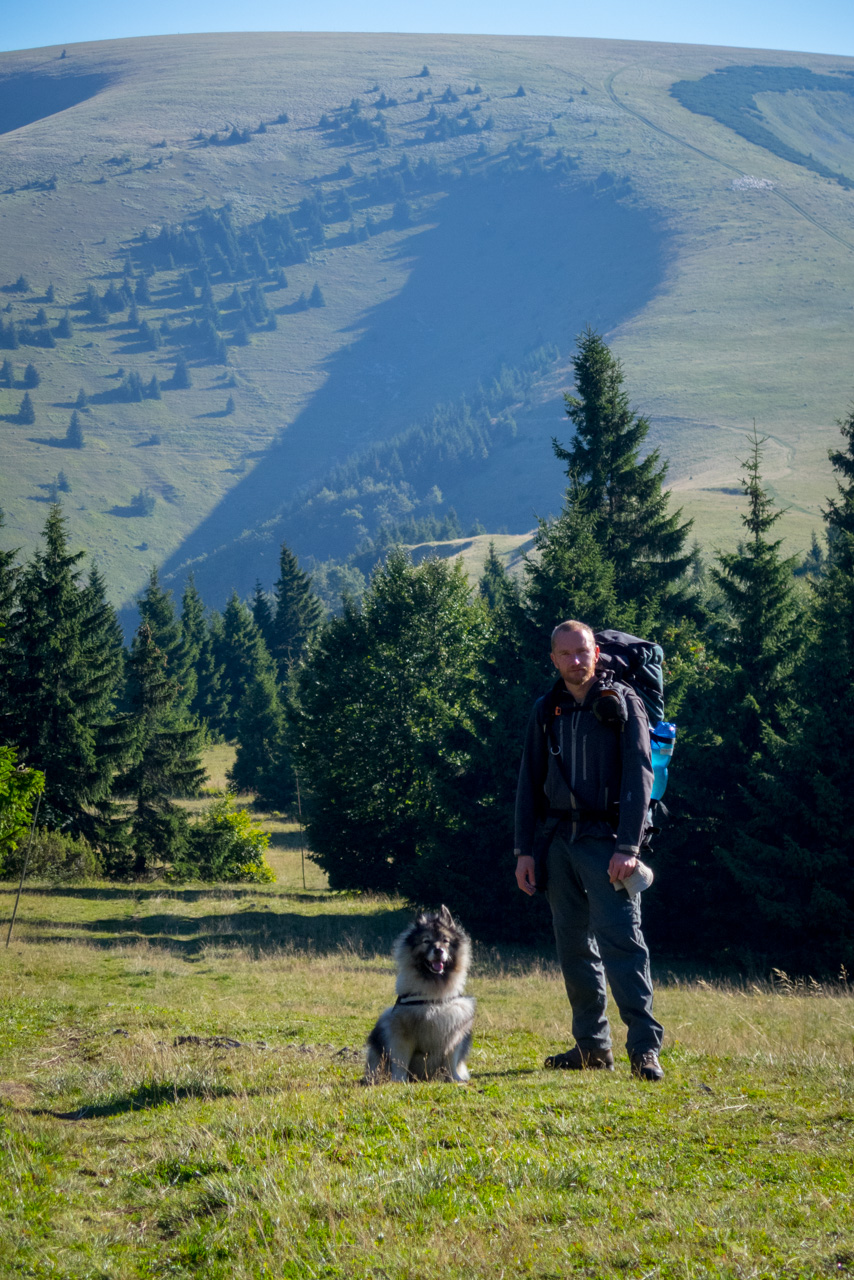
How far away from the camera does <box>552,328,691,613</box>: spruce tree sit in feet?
111

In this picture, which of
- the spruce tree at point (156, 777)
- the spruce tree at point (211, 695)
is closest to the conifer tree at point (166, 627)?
the spruce tree at point (211, 695)

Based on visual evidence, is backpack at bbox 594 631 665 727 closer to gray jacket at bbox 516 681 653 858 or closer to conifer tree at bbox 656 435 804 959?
gray jacket at bbox 516 681 653 858

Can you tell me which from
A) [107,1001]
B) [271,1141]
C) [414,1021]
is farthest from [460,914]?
[271,1141]

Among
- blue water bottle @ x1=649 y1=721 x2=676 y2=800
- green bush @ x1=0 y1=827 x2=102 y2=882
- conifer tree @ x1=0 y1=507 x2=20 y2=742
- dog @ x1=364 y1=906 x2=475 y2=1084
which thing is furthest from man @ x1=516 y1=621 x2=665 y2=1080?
conifer tree @ x1=0 y1=507 x2=20 y2=742

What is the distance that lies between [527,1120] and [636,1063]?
53.9 inches

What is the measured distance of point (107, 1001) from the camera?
41.7ft

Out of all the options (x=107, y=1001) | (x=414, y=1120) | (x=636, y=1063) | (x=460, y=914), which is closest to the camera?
(x=414, y=1120)

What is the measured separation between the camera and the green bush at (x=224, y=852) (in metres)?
36.5

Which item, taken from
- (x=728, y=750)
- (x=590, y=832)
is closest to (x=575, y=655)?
(x=590, y=832)

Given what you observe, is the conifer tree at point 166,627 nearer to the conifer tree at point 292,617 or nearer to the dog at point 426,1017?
the conifer tree at point 292,617

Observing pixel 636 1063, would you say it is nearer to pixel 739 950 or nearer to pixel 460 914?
pixel 739 950

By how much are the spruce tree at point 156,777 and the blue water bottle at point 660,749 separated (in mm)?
29797

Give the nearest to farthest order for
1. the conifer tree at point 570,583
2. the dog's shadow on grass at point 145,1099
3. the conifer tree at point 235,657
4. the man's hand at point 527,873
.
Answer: the dog's shadow on grass at point 145,1099, the man's hand at point 527,873, the conifer tree at point 570,583, the conifer tree at point 235,657

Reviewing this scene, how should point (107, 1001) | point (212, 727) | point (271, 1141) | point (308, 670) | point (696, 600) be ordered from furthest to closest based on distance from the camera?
point (212, 727) < point (308, 670) < point (696, 600) < point (107, 1001) < point (271, 1141)
